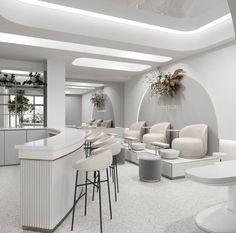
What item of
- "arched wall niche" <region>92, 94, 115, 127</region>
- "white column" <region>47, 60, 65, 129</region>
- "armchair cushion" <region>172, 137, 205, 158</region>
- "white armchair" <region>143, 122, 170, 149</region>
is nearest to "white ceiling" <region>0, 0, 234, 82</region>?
"white column" <region>47, 60, 65, 129</region>

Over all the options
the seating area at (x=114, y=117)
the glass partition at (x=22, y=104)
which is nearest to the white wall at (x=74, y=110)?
the seating area at (x=114, y=117)

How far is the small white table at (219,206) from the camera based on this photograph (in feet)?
7.02

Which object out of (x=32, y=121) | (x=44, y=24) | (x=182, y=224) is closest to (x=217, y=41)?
(x=44, y=24)

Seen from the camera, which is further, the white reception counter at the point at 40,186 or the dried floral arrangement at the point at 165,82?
the dried floral arrangement at the point at 165,82

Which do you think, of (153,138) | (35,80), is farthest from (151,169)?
(35,80)

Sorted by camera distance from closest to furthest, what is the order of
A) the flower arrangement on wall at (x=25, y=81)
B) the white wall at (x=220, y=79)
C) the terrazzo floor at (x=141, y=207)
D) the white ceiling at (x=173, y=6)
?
1. the terrazzo floor at (x=141, y=207)
2. the white ceiling at (x=173, y=6)
3. the white wall at (x=220, y=79)
4. the flower arrangement on wall at (x=25, y=81)

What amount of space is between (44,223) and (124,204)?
3.78 ft

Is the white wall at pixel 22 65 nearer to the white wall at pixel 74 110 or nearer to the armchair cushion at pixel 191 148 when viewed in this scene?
the white wall at pixel 74 110

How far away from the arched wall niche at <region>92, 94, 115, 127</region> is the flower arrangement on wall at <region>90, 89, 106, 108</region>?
0.13 m

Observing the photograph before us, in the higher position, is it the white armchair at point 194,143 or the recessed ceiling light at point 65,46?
the recessed ceiling light at point 65,46

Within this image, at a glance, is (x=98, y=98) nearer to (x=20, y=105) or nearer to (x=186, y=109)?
(x=20, y=105)

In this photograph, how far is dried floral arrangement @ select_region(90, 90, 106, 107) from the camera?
8148 millimetres

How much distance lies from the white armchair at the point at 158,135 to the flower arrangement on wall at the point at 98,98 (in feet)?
8.12

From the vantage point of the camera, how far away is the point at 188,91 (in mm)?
5922
